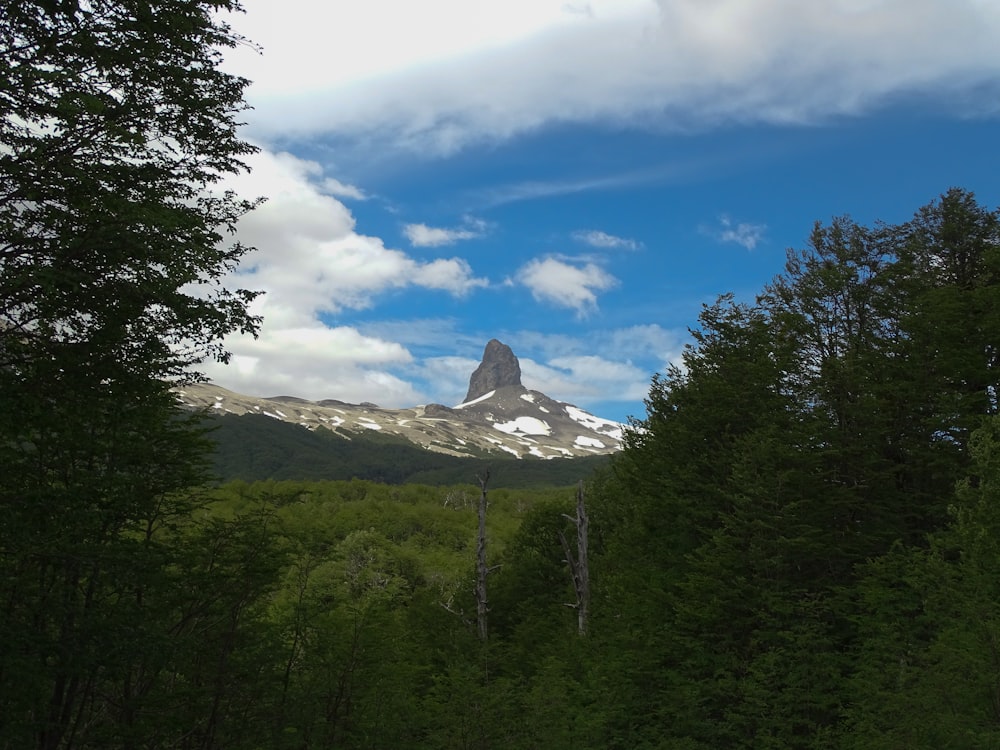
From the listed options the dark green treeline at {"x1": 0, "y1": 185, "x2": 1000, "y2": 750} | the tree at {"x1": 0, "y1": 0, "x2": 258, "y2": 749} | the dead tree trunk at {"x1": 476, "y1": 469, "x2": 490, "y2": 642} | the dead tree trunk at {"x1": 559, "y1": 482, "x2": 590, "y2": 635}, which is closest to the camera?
the tree at {"x1": 0, "y1": 0, "x2": 258, "y2": 749}

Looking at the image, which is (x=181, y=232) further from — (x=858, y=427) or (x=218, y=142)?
(x=858, y=427)

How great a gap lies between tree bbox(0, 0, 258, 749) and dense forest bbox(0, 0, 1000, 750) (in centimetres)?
6

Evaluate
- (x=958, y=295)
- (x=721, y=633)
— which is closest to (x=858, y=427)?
(x=958, y=295)

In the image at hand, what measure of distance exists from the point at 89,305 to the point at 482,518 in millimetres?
25086

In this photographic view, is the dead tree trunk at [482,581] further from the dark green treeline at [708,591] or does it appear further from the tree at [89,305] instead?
the tree at [89,305]

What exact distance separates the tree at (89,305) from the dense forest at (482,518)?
64 mm

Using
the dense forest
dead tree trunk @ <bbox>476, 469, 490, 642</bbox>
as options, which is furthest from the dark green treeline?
dead tree trunk @ <bbox>476, 469, 490, 642</bbox>

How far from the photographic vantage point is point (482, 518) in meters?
34.2

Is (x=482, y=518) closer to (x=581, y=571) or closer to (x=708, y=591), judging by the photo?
(x=581, y=571)

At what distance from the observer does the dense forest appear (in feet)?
35.5

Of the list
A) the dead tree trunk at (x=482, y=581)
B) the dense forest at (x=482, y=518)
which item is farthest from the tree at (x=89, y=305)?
the dead tree trunk at (x=482, y=581)

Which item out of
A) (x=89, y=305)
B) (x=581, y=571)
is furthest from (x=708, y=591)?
(x=89, y=305)

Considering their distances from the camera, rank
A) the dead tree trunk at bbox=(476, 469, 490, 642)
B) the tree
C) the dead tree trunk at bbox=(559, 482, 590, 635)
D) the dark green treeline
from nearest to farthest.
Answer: the tree → the dark green treeline → the dead tree trunk at bbox=(476, 469, 490, 642) → the dead tree trunk at bbox=(559, 482, 590, 635)

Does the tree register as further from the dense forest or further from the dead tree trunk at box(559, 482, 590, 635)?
the dead tree trunk at box(559, 482, 590, 635)
